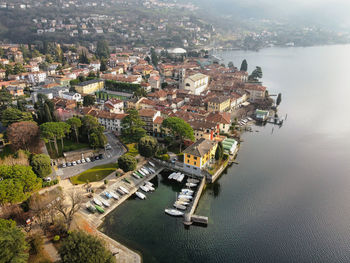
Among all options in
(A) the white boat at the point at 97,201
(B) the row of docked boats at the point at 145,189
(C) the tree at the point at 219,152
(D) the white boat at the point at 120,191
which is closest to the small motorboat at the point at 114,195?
(D) the white boat at the point at 120,191

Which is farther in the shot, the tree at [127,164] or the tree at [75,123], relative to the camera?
the tree at [75,123]

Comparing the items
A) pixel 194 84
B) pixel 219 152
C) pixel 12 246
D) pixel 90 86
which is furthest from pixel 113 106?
pixel 12 246

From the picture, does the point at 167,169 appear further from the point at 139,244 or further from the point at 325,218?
the point at 325,218

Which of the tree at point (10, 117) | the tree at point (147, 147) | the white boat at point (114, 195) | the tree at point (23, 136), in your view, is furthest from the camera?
the tree at point (10, 117)

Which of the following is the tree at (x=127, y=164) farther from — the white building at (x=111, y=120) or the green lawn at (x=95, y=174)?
the white building at (x=111, y=120)

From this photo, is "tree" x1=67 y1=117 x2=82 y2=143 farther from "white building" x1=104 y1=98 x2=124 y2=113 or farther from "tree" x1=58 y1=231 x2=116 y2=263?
"tree" x1=58 y1=231 x2=116 y2=263

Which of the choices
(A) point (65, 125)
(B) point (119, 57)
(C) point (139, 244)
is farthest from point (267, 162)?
(B) point (119, 57)

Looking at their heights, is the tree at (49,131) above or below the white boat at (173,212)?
above
